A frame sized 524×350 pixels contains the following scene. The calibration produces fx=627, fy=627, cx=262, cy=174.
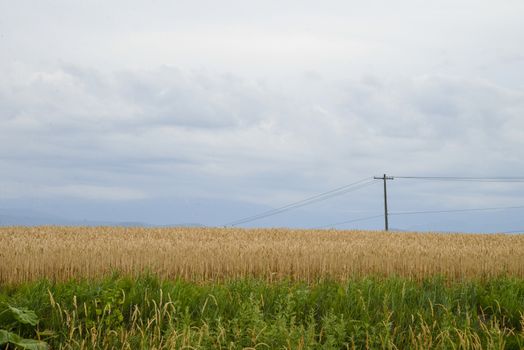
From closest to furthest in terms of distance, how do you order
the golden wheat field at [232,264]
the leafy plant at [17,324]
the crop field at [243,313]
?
→ the leafy plant at [17,324], the crop field at [243,313], the golden wheat field at [232,264]

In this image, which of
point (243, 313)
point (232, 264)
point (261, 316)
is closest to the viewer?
point (261, 316)

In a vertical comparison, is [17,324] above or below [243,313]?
below

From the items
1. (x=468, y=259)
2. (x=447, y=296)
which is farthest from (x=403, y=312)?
(x=468, y=259)

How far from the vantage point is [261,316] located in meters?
8.49

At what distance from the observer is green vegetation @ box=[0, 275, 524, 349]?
796cm

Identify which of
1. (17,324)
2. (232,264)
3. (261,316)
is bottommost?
(17,324)

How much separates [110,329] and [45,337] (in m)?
0.86

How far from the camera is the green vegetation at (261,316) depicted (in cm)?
796

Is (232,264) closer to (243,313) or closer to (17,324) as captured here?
(243,313)

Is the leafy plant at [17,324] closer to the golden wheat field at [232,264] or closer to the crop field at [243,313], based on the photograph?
the crop field at [243,313]

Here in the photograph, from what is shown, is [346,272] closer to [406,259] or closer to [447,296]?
[406,259]

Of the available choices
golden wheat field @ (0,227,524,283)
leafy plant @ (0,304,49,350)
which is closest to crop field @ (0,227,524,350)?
leafy plant @ (0,304,49,350)

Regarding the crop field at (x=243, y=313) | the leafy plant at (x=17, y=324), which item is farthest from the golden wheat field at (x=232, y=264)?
the leafy plant at (x=17, y=324)

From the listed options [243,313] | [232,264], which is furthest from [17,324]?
[232,264]
